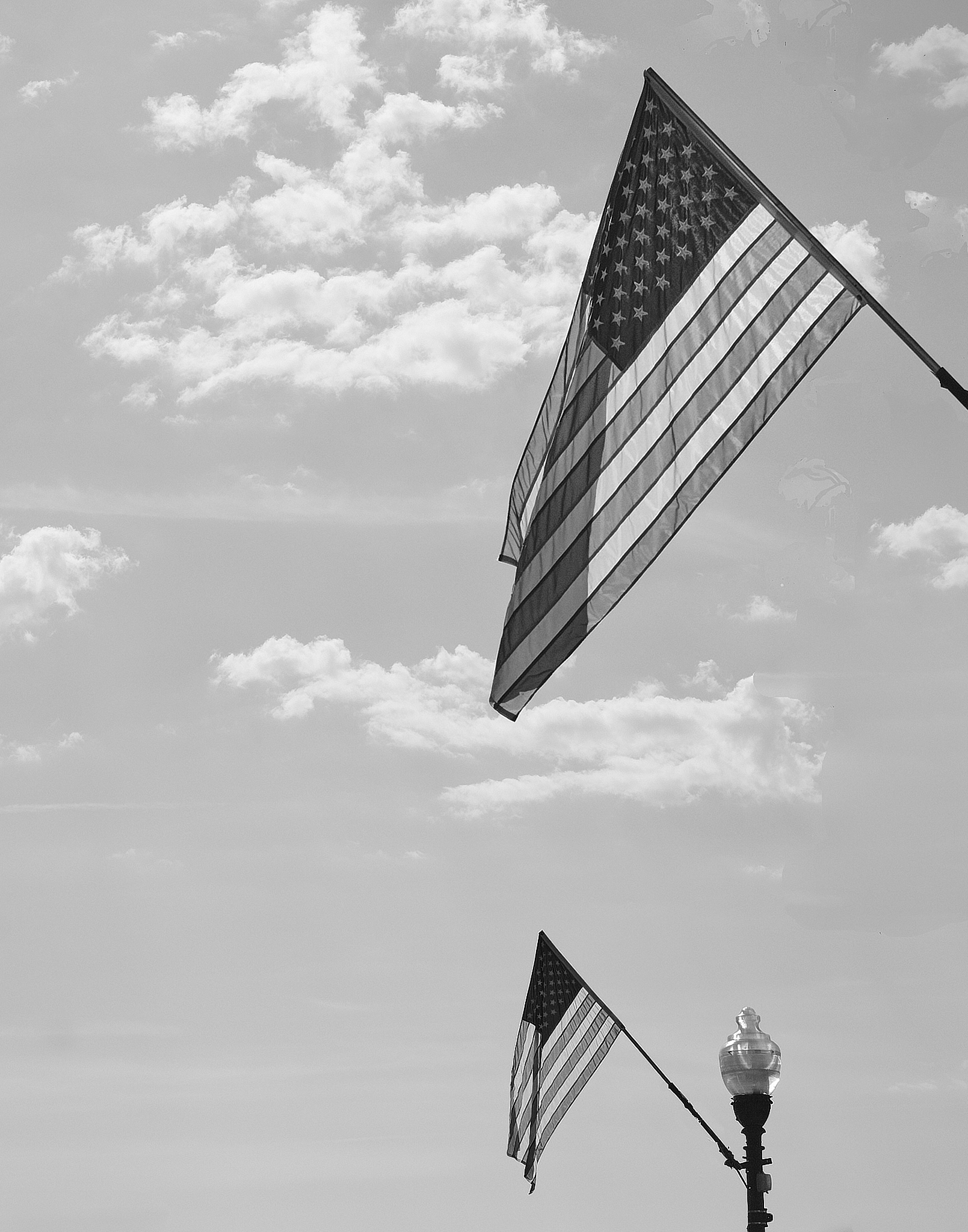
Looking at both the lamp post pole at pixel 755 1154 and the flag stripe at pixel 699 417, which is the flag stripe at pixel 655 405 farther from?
the lamp post pole at pixel 755 1154

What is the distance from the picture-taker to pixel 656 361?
36.9 feet

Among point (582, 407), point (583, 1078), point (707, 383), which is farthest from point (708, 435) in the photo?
point (583, 1078)

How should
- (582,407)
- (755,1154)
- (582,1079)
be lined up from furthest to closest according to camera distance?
(582,1079) → (755,1154) → (582,407)

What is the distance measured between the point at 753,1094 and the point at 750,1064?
29 cm

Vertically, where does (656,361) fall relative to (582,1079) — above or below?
above

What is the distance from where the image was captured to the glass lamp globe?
1281 cm

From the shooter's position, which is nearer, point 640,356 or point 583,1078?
point 640,356

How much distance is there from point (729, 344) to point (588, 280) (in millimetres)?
1775

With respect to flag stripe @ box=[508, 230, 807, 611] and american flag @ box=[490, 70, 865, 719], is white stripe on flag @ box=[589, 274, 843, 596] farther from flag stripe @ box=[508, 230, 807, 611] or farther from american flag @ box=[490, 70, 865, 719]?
flag stripe @ box=[508, 230, 807, 611]

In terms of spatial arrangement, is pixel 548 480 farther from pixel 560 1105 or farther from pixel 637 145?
pixel 560 1105

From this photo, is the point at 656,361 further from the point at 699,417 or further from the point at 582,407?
the point at 582,407

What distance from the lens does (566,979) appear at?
76.2 ft

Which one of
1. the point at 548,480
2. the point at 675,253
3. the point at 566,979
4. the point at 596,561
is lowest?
the point at 566,979

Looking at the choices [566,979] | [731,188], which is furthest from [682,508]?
[566,979]
